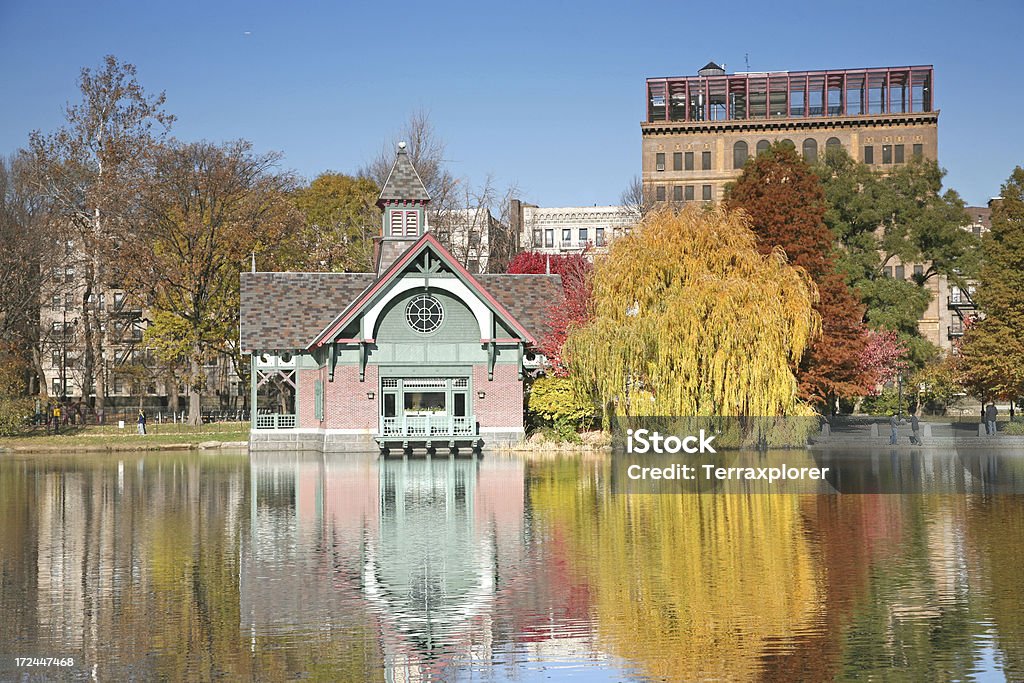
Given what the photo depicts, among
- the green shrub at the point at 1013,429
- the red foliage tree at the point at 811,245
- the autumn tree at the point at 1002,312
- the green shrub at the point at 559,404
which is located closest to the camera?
the red foliage tree at the point at 811,245

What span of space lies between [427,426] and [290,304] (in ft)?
28.2

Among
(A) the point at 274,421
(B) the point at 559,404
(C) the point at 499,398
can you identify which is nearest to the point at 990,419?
(B) the point at 559,404

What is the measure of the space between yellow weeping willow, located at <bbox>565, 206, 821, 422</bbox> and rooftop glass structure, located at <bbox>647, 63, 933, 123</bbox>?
224 feet

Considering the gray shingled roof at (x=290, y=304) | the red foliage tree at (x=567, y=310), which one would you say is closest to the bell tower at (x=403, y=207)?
the gray shingled roof at (x=290, y=304)

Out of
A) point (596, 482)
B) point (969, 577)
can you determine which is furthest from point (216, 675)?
point (596, 482)

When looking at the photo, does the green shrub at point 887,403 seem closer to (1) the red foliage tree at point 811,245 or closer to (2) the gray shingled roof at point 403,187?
(1) the red foliage tree at point 811,245

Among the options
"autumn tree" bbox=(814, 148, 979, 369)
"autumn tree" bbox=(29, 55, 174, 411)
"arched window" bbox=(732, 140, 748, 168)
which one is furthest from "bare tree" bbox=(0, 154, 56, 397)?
"arched window" bbox=(732, 140, 748, 168)

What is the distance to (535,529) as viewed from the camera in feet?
74.9

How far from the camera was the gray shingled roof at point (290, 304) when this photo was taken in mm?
49438

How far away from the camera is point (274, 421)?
1972 inches

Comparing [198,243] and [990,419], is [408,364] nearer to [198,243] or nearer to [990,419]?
[198,243]

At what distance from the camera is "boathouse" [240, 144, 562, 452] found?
4641cm

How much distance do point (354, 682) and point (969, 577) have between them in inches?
376

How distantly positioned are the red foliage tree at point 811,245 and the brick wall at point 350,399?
618 inches
